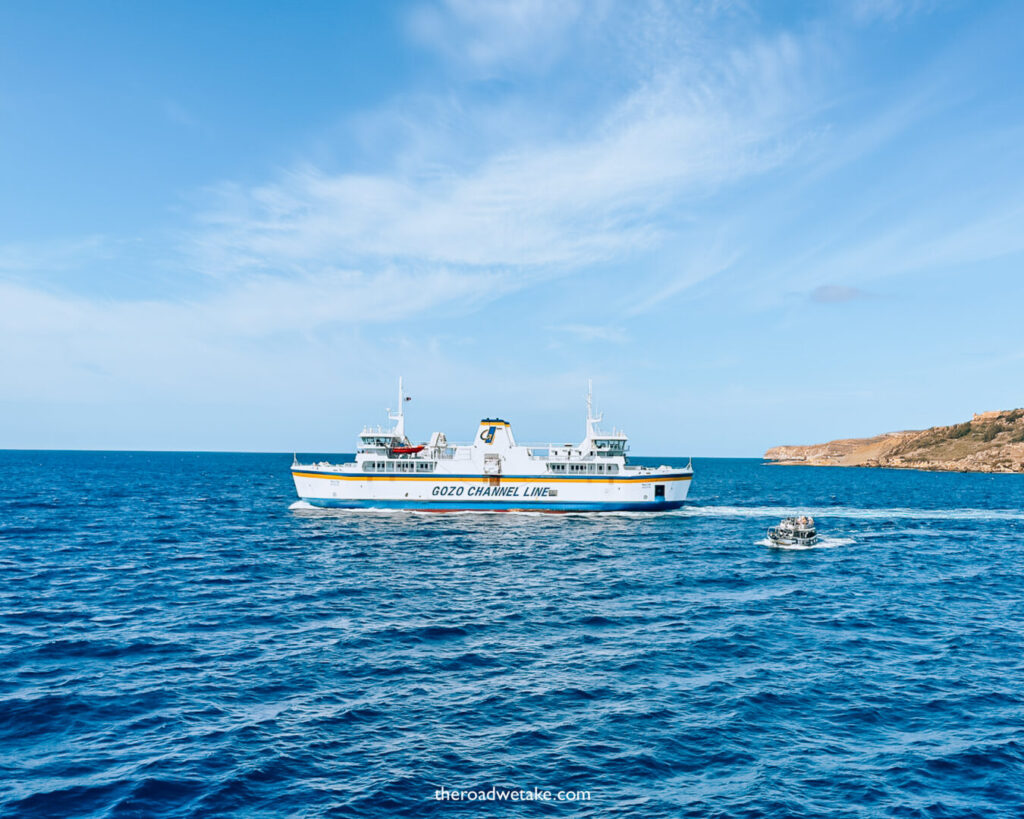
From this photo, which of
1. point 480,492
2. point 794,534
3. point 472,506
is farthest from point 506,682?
point 472,506

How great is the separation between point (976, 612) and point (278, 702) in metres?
33.8

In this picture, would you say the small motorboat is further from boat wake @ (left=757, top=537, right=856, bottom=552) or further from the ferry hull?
the ferry hull

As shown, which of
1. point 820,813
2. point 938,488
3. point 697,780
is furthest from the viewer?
point 938,488

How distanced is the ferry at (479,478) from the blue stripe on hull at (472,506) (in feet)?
0.36

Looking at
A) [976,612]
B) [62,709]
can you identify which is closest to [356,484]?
[62,709]

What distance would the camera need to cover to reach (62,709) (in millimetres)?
18469

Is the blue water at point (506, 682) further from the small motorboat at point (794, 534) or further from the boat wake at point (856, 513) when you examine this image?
the boat wake at point (856, 513)

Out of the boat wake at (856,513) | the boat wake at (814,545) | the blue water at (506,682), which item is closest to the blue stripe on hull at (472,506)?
the boat wake at (856,513)

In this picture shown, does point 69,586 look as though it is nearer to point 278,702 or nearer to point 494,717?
point 278,702

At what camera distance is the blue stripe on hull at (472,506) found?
66188 mm

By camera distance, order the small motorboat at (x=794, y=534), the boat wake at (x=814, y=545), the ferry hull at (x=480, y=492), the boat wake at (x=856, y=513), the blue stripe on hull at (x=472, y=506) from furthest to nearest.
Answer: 1. the boat wake at (x=856, y=513)
2. the blue stripe on hull at (x=472, y=506)
3. the ferry hull at (x=480, y=492)
4. the small motorboat at (x=794, y=534)
5. the boat wake at (x=814, y=545)

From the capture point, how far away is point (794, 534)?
51.5 meters

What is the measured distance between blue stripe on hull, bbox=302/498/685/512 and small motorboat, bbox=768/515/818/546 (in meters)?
17.4

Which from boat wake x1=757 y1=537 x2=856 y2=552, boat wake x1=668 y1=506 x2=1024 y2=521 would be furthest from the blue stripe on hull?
boat wake x1=757 y1=537 x2=856 y2=552
